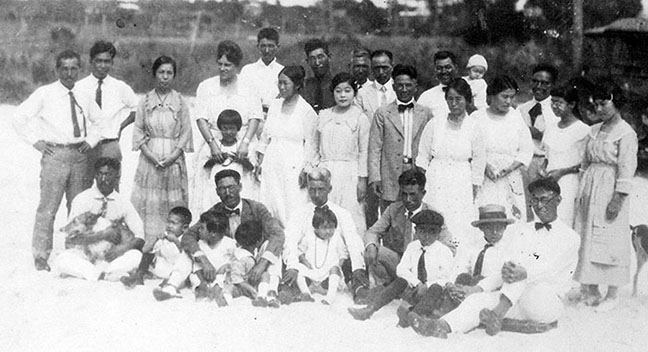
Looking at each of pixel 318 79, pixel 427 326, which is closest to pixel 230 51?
pixel 318 79

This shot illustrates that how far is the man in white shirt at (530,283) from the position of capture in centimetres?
302

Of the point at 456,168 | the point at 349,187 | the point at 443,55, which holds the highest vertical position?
the point at 443,55

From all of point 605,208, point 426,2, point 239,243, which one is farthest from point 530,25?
point 239,243

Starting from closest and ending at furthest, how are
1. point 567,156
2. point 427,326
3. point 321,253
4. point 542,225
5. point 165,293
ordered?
point 427,326, point 542,225, point 165,293, point 321,253, point 567,156

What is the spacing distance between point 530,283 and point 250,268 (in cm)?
126

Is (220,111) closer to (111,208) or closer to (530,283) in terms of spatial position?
(111,208)

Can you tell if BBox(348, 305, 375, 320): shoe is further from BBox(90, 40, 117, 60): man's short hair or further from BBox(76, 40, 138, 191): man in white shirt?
BBox(90, 40, 117, 60): man's short hair

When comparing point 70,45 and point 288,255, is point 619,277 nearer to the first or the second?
point 288,255

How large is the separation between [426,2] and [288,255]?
161cm

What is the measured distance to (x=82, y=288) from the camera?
3.43 metres

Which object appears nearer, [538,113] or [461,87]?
[461,87]

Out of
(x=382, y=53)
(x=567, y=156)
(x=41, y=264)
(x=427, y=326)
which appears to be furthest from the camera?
(x=382, y=53)

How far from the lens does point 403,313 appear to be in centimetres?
309

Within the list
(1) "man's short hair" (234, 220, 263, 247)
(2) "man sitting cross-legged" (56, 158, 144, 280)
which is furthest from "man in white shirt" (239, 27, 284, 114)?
(2) "man sitting cross-legged" (56, 158, 144, 280)
